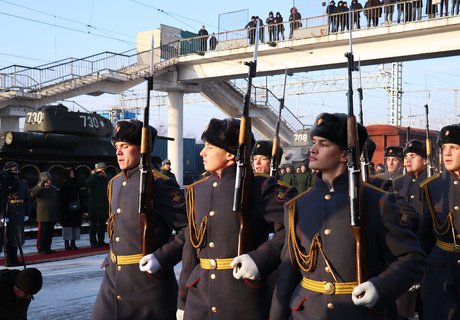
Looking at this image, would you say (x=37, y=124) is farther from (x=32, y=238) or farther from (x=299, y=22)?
(x=299, y=22)

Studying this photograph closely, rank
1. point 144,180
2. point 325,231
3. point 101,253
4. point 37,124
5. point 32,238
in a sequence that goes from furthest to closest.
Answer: point 37,124, point 32,238, point 101,253, point 144,180, point 325,231

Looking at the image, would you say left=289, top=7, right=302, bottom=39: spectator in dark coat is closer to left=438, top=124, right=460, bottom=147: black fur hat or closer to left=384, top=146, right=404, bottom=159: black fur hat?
left=384, top=146, right=404, bottom=159: black fur hat

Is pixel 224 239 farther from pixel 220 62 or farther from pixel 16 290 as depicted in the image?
pixel 220 62

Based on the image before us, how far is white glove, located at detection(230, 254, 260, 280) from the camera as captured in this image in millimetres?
3725

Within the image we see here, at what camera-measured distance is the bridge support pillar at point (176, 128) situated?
32031mm

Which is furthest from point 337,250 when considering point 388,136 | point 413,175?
point 388,136

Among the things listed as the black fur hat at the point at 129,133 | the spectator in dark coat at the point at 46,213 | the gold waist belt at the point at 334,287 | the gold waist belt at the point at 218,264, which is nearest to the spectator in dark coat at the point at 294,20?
the spectator in dark coat at the point at 46,213

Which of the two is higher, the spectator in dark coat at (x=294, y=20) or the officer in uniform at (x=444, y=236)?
the spectator in dark coat at (x=294, y=20)

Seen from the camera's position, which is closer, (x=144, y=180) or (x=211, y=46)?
(x=144, y=180)

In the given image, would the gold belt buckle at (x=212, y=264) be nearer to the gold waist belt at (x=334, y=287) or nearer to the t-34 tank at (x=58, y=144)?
the gold waist belt at (x=334, y=287)

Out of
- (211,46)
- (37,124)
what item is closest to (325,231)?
(37,124)

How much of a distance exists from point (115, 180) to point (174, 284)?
3.12 ft

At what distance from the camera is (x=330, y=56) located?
26.3 m

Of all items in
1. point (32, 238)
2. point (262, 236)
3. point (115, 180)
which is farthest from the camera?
point (32, 238)
